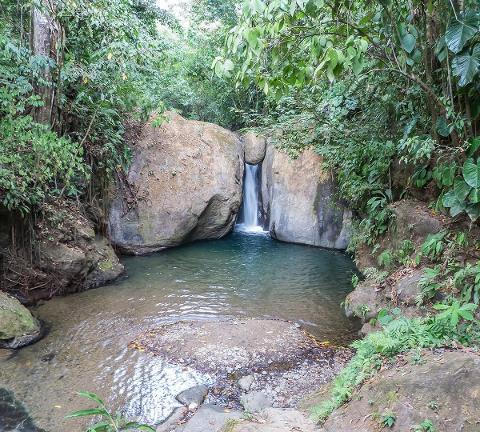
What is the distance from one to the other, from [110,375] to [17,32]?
223 inches

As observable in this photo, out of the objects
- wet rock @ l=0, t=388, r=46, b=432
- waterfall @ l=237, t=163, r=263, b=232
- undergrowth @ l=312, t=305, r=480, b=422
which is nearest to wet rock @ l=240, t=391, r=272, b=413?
undergrowth @ l=312, t=305, r=480, b=422

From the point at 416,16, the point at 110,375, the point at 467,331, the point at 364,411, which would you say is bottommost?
the point at 110,375

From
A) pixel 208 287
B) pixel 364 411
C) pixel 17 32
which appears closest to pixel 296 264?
pixel 208 287

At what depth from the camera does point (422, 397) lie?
2445 millimetres

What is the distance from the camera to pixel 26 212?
6.02 m

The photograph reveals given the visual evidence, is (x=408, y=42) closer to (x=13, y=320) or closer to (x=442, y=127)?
(x=442, y=127)

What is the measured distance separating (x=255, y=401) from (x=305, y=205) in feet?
21.4

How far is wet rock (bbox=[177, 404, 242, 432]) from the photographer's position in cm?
331

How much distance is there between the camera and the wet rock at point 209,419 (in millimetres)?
3312

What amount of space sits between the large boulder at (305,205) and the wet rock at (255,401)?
5786 millimetres

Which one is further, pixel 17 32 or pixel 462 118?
pixel 17 32

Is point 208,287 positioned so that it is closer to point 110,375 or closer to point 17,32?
point 110,375

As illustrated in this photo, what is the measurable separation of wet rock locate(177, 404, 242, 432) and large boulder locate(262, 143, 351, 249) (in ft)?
20.3

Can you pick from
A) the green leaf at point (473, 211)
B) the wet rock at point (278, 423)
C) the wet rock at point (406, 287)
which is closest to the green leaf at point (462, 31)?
the green leaf at point (473, 211)
